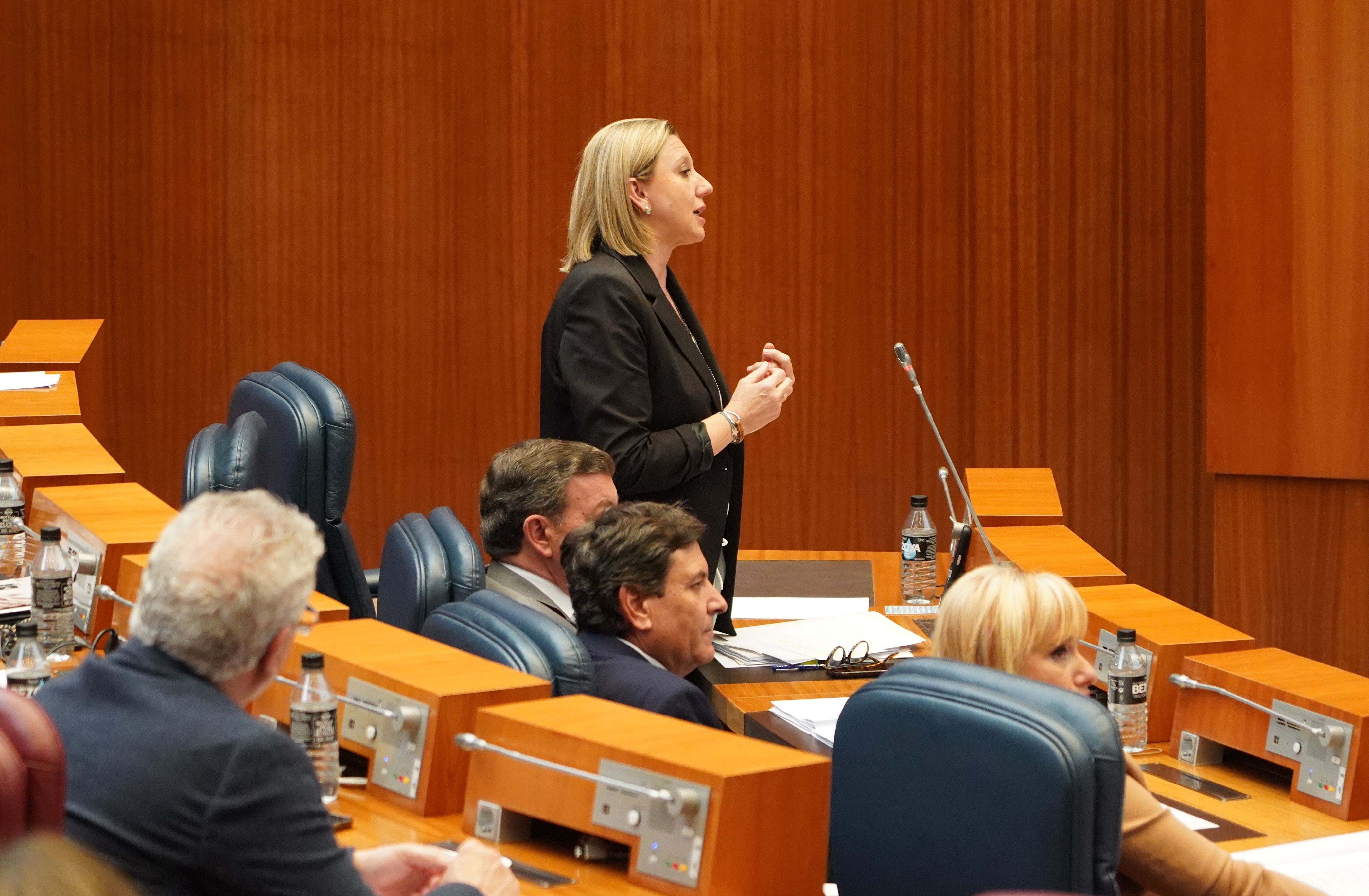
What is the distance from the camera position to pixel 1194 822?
185 cm

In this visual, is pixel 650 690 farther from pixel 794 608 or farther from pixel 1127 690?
pixel 794 608

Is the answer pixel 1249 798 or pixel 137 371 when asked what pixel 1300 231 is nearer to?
pixel 1249 798

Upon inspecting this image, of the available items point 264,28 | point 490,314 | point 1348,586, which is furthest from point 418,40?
point 1348,586

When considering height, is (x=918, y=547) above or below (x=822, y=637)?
above

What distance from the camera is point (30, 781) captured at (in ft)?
3.76

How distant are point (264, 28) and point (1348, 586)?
3.69 metres

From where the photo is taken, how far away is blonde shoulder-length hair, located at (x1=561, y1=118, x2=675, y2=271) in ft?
8.79

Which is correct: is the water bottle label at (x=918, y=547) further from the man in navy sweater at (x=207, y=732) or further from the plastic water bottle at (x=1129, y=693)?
the man in navy sweater at (x=207, y=732)

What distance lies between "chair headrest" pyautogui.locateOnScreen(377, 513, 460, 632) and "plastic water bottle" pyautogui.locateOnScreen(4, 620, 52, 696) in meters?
0.50

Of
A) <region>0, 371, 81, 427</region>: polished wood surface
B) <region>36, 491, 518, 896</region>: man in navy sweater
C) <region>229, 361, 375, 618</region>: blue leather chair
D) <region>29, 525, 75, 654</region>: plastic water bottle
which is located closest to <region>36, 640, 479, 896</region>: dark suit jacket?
<region>36, 491, 518, 896</region>: man in navy sweater

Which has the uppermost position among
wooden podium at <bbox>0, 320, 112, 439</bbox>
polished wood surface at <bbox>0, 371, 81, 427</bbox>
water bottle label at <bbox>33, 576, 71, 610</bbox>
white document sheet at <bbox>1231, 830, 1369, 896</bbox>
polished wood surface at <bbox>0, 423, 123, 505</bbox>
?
wooden podium at <bbox>0, 320, 112, 439</bbox>

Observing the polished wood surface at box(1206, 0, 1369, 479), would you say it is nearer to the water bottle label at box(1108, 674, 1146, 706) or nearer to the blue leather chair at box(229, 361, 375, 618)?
the water bottle label at box(1108, 674, 1146, 706)

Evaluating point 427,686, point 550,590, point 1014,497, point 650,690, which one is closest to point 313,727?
point 427,686

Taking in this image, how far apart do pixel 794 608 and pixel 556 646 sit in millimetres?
1214
